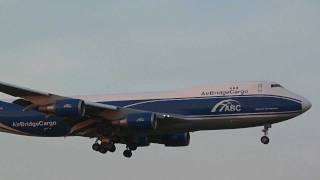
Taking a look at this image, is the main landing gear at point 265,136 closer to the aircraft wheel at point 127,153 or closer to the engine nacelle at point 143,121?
the engine nacelle at point 143,121

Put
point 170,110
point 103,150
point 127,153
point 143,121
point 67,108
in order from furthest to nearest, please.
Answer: point 127,153 < point 103,150 < point 170,110 < point 143,121 < point 67,108

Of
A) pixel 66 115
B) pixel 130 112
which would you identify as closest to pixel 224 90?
pixel 130 112

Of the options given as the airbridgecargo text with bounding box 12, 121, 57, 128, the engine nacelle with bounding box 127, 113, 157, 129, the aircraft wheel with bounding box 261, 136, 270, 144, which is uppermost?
the airbridgecargo text with bounding box 12, 121, 57, 128

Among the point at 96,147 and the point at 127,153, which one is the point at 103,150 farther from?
the point at 127,153

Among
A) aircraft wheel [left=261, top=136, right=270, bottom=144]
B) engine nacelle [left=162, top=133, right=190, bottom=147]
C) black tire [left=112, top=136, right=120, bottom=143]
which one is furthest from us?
engine nacelle [left=162, top=133, right=190, bottom=147]

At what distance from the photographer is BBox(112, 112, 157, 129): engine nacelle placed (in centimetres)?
6575

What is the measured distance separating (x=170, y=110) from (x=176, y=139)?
660cm

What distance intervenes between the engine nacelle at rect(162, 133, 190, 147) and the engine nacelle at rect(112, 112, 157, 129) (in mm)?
7843

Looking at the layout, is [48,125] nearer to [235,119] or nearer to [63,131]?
[63,131]

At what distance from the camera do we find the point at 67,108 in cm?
6569

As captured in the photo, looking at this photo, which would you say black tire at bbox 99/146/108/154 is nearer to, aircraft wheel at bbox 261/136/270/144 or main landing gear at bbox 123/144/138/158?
main landing gear at bbox 123/144/138/158

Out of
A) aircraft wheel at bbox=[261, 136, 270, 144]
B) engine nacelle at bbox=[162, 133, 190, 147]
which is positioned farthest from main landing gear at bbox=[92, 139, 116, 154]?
aircraft wheel at bbox=[261, 136, 270, 144]

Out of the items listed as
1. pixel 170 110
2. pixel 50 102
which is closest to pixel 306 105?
pixel 170 110

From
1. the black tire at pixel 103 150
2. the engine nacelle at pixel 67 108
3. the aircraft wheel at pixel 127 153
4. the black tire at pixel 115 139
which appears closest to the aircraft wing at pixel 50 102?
the engine nacelle at pixel 67 108
